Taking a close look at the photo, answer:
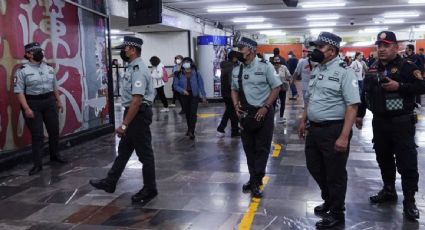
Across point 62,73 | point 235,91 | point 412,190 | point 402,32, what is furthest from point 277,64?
point 402,32

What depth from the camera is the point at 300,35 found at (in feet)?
105

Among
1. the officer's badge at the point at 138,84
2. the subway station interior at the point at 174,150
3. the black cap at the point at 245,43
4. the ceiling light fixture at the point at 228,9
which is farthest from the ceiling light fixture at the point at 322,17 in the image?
the officer's badge at the point at 138,84

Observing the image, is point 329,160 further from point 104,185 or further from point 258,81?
point 104,185

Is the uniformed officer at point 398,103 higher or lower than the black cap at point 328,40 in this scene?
lower

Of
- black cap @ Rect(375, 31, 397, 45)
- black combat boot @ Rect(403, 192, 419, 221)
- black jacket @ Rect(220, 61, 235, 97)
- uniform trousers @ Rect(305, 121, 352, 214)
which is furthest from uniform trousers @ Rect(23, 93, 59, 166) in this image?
black combat boot @ Rect(403, 192, 419, 221)

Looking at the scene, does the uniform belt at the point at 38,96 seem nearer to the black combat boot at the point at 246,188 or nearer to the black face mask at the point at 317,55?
the black combat boot at the point at 246,188

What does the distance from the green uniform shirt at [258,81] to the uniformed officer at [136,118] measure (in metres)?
1.04

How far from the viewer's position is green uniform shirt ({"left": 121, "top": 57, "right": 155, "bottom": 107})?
4.59 m

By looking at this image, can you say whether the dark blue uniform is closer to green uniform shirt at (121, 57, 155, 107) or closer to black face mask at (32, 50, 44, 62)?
green uniform shirt at (121, 57, 155, 107)

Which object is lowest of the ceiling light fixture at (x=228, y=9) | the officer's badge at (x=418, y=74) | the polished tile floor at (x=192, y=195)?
the polished tile floor at (x=192, y=195)

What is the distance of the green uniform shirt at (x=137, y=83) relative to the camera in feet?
15.1

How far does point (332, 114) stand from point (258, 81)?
3.89 ft

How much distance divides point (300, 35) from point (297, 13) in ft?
46.4

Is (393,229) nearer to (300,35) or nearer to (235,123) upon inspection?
(235,123)
